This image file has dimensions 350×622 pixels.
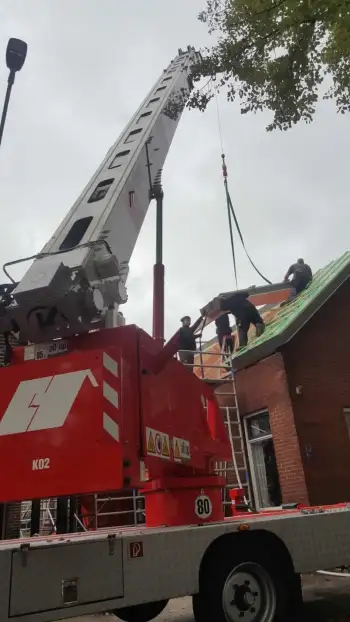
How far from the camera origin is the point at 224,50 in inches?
324

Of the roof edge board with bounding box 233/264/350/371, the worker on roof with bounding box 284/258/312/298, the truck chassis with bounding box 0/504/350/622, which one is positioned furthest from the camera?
the worker on roof with bounding box 284/258/312/298

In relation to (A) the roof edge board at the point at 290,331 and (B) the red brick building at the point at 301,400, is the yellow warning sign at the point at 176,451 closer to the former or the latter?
(B) the red brick building at the point at 301,400

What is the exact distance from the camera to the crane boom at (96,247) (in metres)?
4.11

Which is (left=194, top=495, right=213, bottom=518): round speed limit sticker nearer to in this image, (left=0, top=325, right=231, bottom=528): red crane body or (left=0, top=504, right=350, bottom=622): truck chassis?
(left=0, top=504, right=350, bottom=622): truck chassis

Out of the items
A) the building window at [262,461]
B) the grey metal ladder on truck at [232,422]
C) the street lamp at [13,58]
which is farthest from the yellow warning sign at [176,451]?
the building window at [262,461]

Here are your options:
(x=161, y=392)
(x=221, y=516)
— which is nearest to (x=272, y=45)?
(x=161, y=392)

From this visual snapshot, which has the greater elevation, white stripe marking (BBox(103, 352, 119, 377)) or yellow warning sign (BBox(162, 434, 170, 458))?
white stripe marking (BBox(103, 352, 119, 377))

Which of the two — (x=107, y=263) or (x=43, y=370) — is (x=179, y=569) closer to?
(x=43, y=370)

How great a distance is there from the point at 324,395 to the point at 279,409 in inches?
35.6

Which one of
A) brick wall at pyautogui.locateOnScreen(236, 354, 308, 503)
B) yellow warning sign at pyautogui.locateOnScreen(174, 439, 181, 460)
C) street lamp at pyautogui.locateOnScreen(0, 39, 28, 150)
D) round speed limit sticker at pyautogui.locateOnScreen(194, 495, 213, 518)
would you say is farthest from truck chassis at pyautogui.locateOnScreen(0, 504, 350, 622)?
street lamp at pyautogui.locateOnScreen(0, 39, 28, 150)

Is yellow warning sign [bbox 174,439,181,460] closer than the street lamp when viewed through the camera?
Yes

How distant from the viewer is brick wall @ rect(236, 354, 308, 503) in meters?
9.04

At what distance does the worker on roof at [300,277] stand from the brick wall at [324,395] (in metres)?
1.36

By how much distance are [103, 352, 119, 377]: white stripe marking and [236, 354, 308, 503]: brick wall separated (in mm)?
5871
